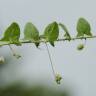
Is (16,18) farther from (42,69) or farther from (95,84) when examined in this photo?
(95,84)

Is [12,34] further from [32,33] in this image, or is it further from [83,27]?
[83,27]

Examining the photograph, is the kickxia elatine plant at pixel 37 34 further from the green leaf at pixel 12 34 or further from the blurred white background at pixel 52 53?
the blurred white background at pixel 52 53

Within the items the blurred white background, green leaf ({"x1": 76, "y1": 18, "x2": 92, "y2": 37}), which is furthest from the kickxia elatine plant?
the blurred white background

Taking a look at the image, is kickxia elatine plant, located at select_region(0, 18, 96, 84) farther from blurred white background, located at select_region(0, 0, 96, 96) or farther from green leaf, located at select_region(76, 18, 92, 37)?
blurred white background, located at select_region(0, 0, 96, 96)

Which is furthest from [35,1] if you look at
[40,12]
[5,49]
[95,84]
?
[95,84]

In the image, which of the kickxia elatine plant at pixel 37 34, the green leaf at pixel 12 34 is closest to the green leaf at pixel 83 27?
the kickxia elatine plant at pixel 37 34
